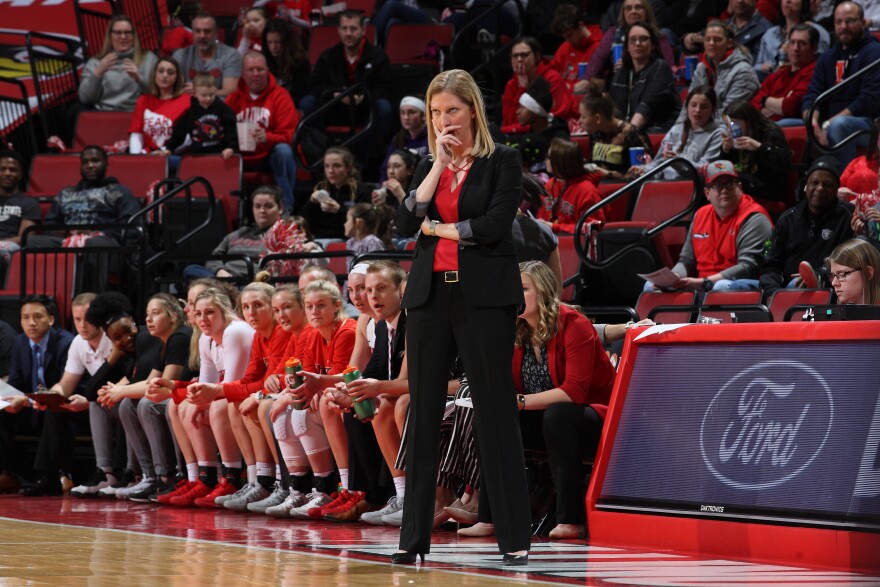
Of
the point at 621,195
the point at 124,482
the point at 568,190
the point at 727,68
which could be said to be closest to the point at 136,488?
the point at 124,482

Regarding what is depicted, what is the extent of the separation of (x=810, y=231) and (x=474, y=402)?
4.05m

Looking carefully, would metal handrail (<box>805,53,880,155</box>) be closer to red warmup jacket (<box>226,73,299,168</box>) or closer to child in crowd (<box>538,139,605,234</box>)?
child in crowd (<box>538,139,605,234</box>)

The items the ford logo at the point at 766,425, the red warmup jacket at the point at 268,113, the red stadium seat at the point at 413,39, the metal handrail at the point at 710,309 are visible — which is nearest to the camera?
the ford logo at the point at 766,425

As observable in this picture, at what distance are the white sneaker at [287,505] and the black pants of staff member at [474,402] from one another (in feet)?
7.96

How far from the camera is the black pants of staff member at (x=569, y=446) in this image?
557cm

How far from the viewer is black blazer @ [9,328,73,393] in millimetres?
9320

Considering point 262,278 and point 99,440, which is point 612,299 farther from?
point 99,440

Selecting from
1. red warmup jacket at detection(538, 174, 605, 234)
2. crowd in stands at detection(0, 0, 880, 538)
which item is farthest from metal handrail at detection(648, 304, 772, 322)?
red warmup jacket at detection(538, 174, 605, 234)

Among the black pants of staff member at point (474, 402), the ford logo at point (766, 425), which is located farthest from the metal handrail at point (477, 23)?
the black pants of staff member at point (474, 402)

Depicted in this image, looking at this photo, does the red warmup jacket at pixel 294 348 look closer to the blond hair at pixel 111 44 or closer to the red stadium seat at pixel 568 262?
the red stadium seat at pixel 568 262

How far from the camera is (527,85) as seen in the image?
11484 mm

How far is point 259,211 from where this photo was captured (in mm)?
10195

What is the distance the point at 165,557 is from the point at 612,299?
455 centimetres

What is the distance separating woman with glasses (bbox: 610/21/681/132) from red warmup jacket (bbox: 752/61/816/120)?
0.71m
